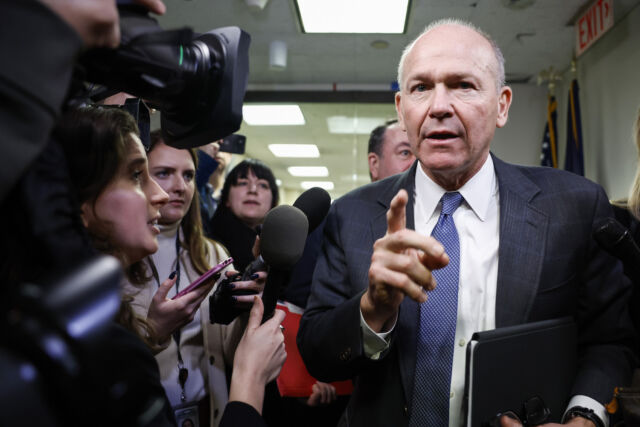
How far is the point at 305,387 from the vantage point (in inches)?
66.9

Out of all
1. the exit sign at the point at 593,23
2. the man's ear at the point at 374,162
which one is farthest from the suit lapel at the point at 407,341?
the exit sign at the point at 593,23

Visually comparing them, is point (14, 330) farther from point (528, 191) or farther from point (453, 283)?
point (528, 191)

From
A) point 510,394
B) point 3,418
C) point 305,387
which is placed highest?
point 3,418

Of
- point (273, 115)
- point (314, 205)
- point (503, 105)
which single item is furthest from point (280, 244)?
point (273, 115)

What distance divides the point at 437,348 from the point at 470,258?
0.74 feet

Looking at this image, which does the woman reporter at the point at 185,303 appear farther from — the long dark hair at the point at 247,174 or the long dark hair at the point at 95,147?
the long dark hair at the point at 247,174

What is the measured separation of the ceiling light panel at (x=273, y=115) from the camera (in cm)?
568

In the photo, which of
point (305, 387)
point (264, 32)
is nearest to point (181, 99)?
point (305, 387)

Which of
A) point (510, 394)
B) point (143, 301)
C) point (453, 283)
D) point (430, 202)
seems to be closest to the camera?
point (510, 394)

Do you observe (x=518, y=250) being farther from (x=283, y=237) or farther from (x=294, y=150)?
(x=294, y=150)

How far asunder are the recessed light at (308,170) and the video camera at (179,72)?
28.7 ft

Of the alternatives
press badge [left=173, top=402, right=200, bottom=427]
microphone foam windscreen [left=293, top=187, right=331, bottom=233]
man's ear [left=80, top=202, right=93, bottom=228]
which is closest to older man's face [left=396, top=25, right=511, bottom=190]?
microphone foam windscreen [left=293, top=187, right=331, bottom=233]

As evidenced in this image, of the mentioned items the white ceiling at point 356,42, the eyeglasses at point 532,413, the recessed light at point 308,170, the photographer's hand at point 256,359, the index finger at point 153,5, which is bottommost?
the eyeglasses at point 532,413

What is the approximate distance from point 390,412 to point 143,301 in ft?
2.80
